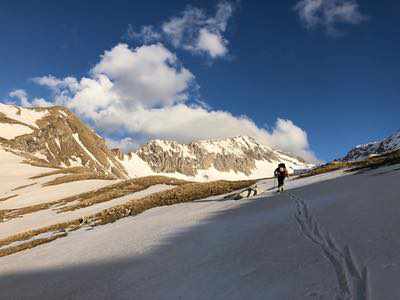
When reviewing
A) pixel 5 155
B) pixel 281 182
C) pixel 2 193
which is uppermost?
pixel 5 155

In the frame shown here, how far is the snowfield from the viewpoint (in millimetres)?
8531

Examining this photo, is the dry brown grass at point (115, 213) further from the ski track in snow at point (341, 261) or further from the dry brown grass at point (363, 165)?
the ski track in snow at point (341, 261)

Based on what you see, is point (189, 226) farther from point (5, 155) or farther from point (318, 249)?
point (5, 155)

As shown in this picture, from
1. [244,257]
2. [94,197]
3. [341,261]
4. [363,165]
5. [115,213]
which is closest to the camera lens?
[341,261]

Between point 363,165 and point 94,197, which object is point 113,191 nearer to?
point 94,197

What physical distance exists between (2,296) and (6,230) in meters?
24.2

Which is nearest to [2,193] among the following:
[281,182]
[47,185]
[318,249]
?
[47,185]

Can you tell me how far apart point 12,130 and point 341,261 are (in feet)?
684

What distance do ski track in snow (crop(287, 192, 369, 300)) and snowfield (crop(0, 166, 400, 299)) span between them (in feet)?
0.07

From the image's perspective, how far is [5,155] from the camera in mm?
116688

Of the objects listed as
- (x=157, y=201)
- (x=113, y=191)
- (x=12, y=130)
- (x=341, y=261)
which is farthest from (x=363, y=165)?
(x=12, y=130)

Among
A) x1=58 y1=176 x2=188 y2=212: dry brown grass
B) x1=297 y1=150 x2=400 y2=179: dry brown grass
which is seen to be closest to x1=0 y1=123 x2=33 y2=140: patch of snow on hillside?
x1=58 y1=176 x2=188 y2=212: dry brown grass

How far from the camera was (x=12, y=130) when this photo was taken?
190000 mm

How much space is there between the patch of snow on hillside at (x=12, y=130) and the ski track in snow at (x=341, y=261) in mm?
191374
